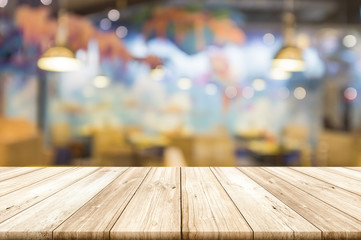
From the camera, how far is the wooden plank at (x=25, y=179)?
1.19 metres

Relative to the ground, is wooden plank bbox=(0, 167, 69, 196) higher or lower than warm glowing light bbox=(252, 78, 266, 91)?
lower

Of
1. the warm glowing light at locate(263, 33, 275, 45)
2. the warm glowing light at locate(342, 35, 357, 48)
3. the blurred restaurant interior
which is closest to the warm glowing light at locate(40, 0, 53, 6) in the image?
the blurred restaurant interior

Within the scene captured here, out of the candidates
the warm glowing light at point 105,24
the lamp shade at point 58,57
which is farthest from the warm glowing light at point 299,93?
the lamp shade at point 58,57

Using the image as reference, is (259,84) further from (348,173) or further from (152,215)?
(152,215)

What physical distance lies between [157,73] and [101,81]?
106 cm

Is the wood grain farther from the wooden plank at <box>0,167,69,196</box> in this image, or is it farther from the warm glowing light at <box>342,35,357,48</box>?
the warm glowing light at <box>342,35,357,48</box>

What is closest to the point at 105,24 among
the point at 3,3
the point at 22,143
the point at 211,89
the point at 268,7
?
the point at 3,3

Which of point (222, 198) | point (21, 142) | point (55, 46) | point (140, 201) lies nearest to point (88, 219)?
point (140, 201)

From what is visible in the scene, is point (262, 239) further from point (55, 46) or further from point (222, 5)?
point (222, 5)

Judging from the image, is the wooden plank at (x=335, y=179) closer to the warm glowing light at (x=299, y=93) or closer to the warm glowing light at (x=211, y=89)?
the warm glowing light at (x=211, y=89)

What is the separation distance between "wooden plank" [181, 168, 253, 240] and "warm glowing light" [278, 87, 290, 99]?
5.28 metres

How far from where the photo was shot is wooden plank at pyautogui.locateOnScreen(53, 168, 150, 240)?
78cm

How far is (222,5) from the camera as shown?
6312 millimetres

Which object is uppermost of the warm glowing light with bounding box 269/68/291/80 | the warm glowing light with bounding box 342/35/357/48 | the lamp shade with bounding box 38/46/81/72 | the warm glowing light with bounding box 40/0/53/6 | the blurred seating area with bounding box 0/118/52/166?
the warm glowing light with bounding box 40/0/53/6
